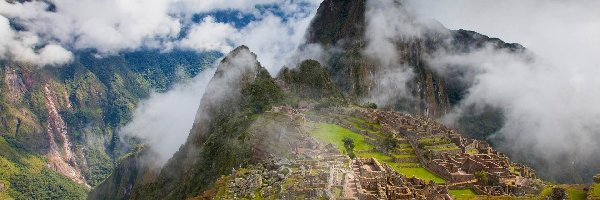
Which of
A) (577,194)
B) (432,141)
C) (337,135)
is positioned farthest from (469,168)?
(577,194)

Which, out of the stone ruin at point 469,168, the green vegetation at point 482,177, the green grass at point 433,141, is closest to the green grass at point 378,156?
the stone ruin at point 469,168

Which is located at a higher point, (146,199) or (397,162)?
(397,162)

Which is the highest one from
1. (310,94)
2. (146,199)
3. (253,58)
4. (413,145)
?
(253,58)

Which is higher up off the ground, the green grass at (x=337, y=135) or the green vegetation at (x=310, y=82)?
A: the green vegetation at (x=310, y=82)

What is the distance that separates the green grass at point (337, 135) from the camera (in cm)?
8676

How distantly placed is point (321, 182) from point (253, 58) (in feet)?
438

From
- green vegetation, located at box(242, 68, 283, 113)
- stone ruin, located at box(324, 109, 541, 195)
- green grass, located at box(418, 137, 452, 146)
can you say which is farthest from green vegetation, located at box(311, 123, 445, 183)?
green vegetation, located at box(242, 68, 283, 113)

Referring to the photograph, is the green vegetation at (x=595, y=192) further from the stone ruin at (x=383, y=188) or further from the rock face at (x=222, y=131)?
the rock face at (x=222, y=131)

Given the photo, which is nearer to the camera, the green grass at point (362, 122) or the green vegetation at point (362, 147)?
the green vegetation at point (362, 147)

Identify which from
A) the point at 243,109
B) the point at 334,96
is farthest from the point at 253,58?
the point at 243,109

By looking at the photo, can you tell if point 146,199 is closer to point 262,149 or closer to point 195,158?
point 195,158

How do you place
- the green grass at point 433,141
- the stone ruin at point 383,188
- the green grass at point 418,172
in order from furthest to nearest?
1. the green grass at point 433,141
2. the green grass at point 418,172
3. the stone ruin at point 383,188

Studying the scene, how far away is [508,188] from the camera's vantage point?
67938 mm

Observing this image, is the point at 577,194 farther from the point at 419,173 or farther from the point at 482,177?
the point at 419,173
